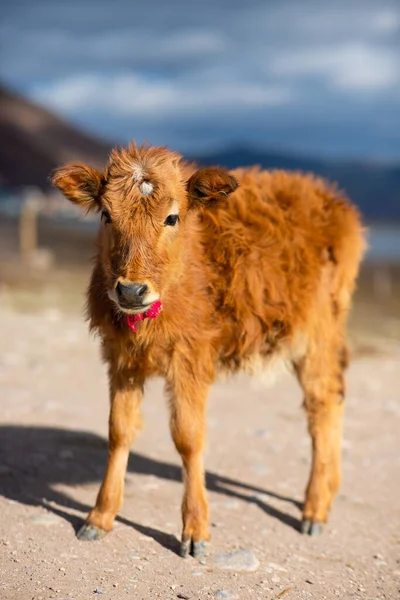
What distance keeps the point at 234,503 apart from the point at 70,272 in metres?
20.9

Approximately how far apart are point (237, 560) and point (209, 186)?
2.54 m

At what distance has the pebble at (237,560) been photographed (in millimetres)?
5523

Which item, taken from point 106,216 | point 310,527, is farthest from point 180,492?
point 106,216

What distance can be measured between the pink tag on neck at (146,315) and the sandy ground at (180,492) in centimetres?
154

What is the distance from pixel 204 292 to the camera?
6.01 metres

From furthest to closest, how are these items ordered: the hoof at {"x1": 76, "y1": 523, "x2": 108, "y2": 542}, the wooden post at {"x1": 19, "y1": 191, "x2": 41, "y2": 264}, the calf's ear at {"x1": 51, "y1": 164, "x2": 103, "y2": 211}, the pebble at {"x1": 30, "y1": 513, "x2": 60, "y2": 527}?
1. the wooden post at {"x1": 19, "y1": 191, "x2": 41, "y2": 264}
2. the pebble at {"x1": 30, "y1": 513, "x2": 60, "y2": 527}
3. the hoof at {"x1": 76, "y1": 523, "x2": 108, "y2": 542}
4. the calf's ear at {"x1": 51, "y1": 164, "x2": 103, "y2": 211}

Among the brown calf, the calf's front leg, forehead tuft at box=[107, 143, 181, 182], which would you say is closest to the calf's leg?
the brown calf

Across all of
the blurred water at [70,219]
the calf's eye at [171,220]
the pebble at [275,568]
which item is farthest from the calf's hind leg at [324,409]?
the blurred water at [70,219]

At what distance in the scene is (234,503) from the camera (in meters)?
6.91

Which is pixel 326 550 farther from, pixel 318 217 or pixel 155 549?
pixel 318 217

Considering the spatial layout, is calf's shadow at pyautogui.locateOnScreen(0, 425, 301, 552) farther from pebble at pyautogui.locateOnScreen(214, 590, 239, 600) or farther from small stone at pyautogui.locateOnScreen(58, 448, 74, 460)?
pebble at pyautogui.locateOnScreen(214, 590, 239, 600)

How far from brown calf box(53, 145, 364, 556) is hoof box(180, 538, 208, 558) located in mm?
11

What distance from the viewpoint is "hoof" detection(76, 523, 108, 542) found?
5.81 metres

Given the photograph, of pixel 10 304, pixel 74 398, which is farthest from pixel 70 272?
pixel 74 398
